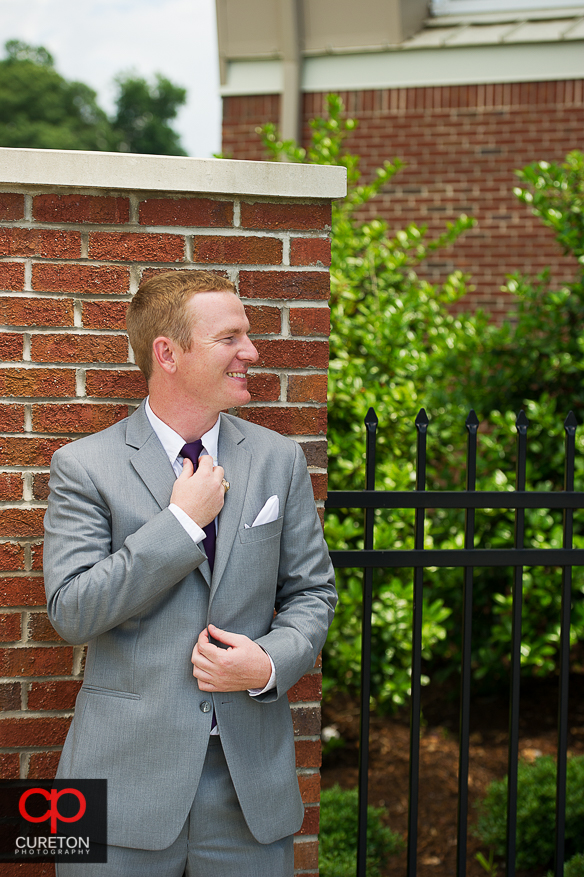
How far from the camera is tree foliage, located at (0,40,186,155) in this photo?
3150 cm

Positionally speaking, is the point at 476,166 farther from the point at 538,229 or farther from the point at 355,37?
the point at 355,37

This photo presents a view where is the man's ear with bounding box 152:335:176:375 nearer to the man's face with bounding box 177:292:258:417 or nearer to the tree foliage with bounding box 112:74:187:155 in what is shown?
the man's face with bounding box 177:292:258:417

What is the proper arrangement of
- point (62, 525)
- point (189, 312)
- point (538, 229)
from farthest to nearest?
point (538, 229) → point (189, 312) → point (62, 525)

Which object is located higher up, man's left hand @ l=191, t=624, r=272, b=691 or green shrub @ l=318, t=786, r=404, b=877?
man's left hand @ l=191, t=624, r=272, b=691

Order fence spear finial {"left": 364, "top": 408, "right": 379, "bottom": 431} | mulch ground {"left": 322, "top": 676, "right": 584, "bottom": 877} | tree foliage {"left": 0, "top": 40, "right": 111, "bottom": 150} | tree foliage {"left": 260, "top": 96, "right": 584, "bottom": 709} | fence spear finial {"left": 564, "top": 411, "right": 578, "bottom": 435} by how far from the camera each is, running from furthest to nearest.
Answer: tree foliage {"left": 0, "top": 40, "right": 111, "bottom": 150} → tree foliage {"left": 260, "top": 96, "right": 584, "bottom": 709} → mulch ground {"left": 322, "top": 676, "right": 584, "bottom": 877} → fence spear finial {"left": 564, "top": 411, "right": 578, "bottom": 435} → fence spear finial {"left": 364, "top": 408, "right": 379, "bottom": 431}

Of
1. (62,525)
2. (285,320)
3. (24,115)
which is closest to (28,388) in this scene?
(62,525)

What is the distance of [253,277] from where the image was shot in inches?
80.5

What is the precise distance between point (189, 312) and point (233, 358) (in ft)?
0.48

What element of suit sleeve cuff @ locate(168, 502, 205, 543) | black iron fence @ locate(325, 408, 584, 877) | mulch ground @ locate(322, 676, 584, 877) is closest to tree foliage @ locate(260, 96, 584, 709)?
mulch ground @ locate(322, 676, 584, 877)

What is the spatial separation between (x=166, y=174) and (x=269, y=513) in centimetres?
100

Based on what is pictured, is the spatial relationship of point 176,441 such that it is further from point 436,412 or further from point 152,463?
point 436,412

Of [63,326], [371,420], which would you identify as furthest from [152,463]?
[371,420]

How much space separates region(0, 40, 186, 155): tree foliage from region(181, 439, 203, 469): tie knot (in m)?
31.5

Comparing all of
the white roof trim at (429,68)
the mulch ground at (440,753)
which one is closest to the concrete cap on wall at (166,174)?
the mulch ground at (440,753)
